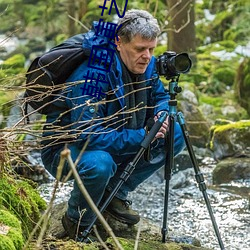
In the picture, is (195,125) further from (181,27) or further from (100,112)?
(100,112)

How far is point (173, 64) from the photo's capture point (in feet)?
11.0

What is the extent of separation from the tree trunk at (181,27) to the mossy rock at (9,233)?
25.6ft

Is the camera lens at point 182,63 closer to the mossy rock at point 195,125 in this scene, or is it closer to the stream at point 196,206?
the stream at point 196,206

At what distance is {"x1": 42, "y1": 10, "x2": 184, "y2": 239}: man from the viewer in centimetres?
332

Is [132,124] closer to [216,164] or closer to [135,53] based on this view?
[135,53]

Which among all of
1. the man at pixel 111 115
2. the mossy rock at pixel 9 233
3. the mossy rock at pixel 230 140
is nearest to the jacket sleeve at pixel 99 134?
the man at pixel 111 115

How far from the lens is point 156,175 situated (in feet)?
21.6

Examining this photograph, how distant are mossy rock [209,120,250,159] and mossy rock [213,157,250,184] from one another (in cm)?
46

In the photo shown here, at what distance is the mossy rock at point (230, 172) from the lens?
6336 mm

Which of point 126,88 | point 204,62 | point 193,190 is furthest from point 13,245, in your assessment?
point 204,62

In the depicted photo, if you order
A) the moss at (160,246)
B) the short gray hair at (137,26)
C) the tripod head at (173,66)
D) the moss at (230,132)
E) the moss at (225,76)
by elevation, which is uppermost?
the short gray hair at (137,26)

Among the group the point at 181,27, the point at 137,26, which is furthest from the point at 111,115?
the point at 181,27

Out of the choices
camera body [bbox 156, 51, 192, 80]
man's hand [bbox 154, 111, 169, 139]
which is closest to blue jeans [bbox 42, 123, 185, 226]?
man's hand [bbox 154, 111, 169, 139]

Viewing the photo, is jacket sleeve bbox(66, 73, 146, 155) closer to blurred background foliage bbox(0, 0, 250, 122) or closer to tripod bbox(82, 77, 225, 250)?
tripod bbox(82, 77, 225, 250)
